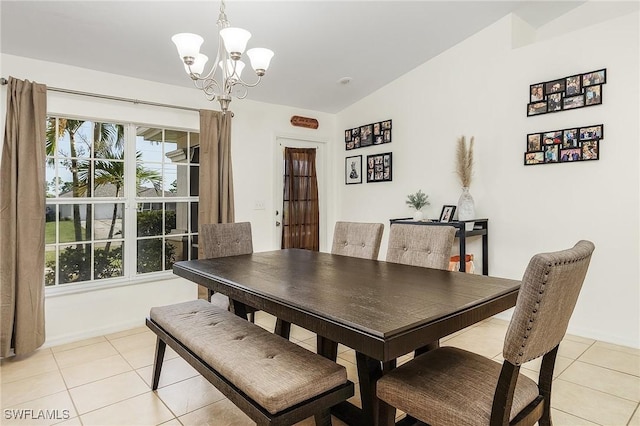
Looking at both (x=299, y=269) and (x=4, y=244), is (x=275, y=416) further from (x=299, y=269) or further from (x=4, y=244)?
(x=4, y=244)

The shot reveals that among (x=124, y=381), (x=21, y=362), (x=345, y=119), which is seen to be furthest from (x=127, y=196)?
(x=345, y=119)

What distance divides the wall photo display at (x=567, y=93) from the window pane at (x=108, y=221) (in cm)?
383

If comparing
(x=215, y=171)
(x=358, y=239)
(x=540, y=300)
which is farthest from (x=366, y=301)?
(x=215, y=171)

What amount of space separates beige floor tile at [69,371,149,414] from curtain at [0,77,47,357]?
0.88m

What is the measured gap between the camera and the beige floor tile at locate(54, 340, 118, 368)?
2736 mm

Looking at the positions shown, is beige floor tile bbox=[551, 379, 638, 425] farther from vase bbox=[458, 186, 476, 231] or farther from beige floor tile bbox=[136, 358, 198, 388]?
beige floor tile bbox=[136, 358, 198, 388]

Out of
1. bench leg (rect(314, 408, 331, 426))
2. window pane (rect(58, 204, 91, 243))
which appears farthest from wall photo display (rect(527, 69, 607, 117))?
window pane (rect(58, 204, 91, 243))

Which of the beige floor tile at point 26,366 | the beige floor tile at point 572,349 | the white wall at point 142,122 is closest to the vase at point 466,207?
the beige floor tile at point 572,349

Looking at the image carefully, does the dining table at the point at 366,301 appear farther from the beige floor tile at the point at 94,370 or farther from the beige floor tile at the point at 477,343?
the beige floor tile at the point at 477,343

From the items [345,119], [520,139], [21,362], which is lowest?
[21,362]

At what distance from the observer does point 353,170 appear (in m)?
4.83

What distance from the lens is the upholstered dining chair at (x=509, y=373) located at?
1.11 meters

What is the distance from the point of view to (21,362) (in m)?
2.73

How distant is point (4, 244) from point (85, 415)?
1.53 metres
